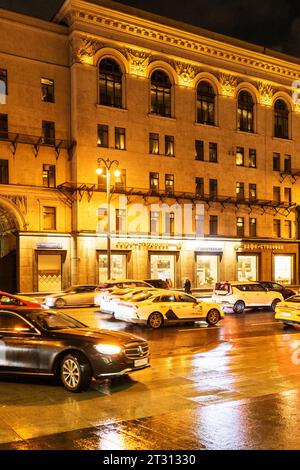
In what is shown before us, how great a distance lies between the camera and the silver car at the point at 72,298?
91.4 feet

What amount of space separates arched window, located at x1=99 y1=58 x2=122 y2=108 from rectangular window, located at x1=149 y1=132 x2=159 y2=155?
11.5 feet

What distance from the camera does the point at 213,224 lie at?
43.7 meters

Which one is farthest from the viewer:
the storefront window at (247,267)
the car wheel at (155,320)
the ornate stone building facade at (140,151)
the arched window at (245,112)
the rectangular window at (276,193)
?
the rectangular window at (276,193)

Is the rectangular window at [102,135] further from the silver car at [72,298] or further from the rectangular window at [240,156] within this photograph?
the silver car at [72,298]

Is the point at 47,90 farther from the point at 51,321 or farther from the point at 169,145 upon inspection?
the point at 51,321

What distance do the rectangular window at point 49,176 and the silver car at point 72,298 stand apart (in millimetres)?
10573

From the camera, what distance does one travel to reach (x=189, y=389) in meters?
9.93

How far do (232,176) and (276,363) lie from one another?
33.8 m

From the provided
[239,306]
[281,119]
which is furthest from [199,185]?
[239,306]

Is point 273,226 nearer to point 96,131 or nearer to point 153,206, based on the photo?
point 153,206

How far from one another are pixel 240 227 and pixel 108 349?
36485mm

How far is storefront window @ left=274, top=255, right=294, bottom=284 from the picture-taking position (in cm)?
4731

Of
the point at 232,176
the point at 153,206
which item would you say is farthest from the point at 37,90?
the point at 232,176

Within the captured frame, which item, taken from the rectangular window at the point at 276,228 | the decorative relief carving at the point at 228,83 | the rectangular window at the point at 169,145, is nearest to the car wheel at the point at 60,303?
the rectangular window at the point at 169,145
